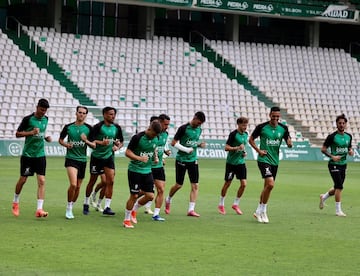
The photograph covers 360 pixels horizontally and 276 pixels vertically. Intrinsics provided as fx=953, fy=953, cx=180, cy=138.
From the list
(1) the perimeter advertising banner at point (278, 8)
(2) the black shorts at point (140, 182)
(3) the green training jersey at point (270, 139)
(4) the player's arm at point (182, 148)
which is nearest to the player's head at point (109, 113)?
(2) the black shorts at point (140, 182)

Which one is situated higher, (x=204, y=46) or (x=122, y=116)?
(x=204, y=46)

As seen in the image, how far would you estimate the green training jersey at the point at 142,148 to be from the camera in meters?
16.9

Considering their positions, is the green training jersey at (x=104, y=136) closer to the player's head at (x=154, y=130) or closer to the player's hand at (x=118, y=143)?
the player's hand at (x=118, y=143)

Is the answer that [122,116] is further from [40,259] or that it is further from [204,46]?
[40,259]

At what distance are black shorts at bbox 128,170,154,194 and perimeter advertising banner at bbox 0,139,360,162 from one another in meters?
26.2

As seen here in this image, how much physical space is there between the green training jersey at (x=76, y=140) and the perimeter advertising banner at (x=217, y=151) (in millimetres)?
24754

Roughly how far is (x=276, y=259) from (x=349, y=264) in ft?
3.26

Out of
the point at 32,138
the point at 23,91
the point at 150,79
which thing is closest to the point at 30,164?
the point at 32,138

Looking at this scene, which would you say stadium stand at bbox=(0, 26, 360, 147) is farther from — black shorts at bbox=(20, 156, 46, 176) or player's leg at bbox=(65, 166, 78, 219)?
player's leg at bbox=(65, 166, 78, 219)

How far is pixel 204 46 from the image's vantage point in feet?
194

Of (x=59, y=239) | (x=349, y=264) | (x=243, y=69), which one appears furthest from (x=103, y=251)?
(x=243, y=69)

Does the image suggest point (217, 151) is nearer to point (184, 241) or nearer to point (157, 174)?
point (157, 174)

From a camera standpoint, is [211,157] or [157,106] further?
[157,106]

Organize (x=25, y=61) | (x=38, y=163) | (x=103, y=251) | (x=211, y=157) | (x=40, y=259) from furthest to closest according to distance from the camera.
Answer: (x=25, y=61) < (x=211, y=157) < (x=38, y=163) < (x=103, y=251) < (x=40, y=259)
